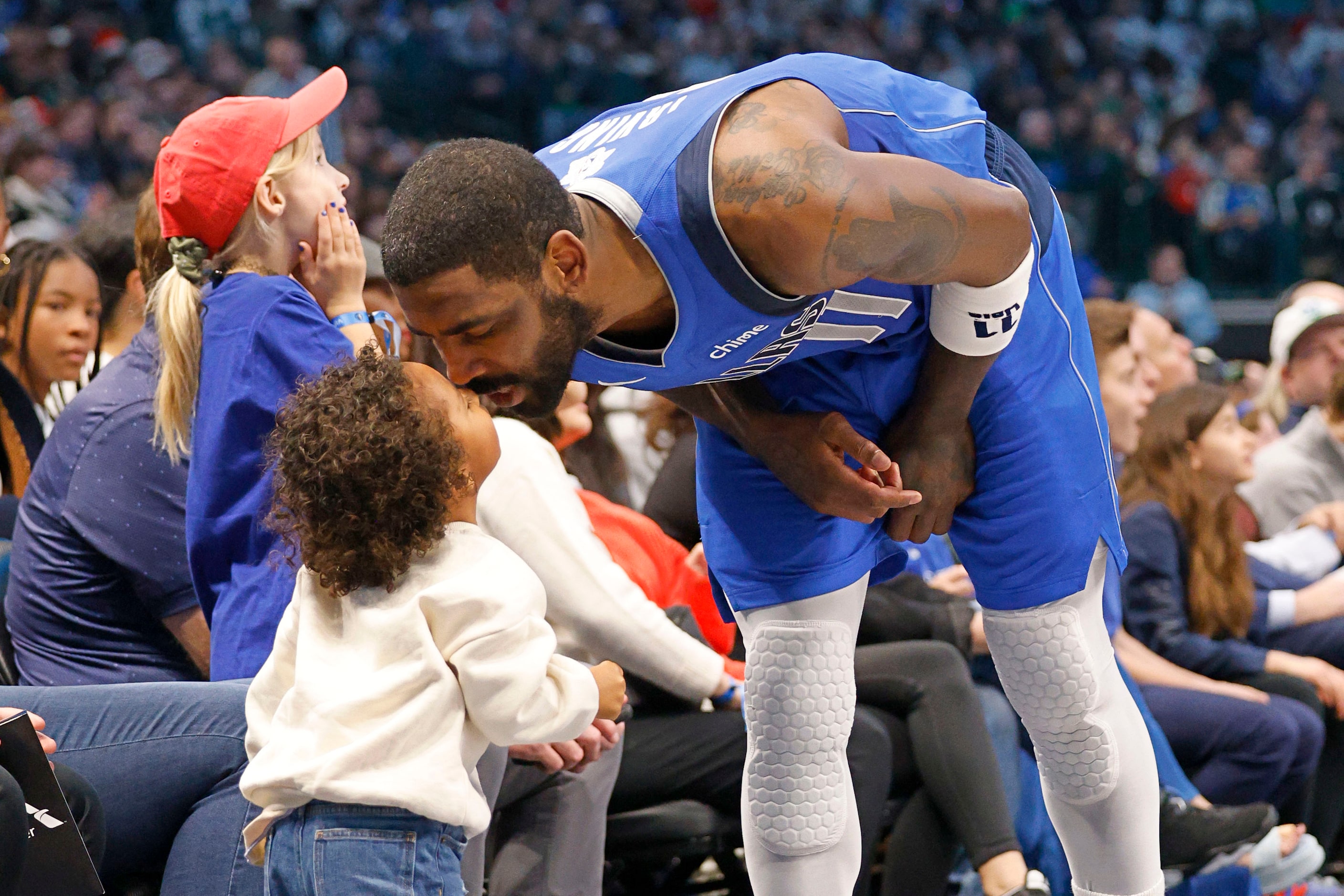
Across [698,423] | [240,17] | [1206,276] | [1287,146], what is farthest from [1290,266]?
[698,423]

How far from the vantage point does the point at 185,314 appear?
6.73ft

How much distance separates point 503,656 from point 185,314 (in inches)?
33.4

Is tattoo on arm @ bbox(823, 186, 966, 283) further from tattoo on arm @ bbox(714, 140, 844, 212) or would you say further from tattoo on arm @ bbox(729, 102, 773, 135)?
tattoo on arm @ bbox(729, 102, 773, 135)

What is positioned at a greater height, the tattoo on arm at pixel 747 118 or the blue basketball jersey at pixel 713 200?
the tattoo on arm at pixel 747 118

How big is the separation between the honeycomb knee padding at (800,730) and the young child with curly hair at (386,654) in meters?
0.33

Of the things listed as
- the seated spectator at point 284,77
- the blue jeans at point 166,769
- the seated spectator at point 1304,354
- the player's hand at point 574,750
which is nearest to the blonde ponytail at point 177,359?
the blue jeans at point 166,769

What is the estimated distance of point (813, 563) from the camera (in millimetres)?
1807

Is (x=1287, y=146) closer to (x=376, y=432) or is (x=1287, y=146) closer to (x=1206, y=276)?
(x=1206, y=276)

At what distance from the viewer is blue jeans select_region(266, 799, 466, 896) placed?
1510 millimetres

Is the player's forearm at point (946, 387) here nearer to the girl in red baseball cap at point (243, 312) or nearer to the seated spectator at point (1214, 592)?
the girl in red baseball cap at point (243, 312)

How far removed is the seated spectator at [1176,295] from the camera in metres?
9.09

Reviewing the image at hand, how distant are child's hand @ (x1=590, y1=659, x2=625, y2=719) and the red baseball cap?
0.88m

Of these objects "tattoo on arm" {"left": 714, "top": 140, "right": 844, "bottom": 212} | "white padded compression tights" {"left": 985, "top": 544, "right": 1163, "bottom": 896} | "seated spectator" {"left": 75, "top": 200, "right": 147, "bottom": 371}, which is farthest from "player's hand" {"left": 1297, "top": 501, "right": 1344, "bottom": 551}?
"seated spectator" {"left": 75, "top": 200, "right": 147, "bottom": 371}

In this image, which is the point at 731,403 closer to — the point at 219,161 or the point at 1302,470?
the point at 219,161
